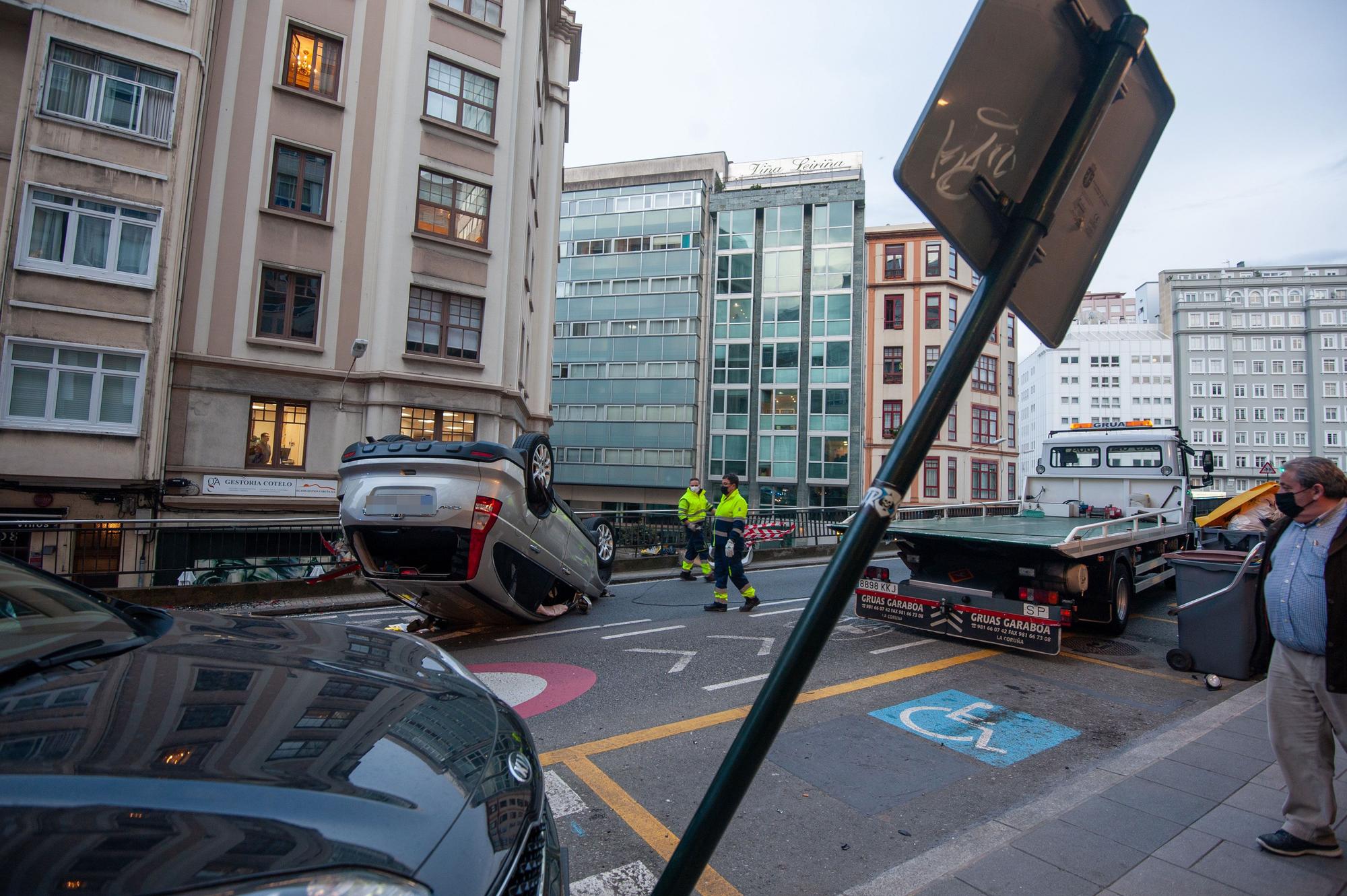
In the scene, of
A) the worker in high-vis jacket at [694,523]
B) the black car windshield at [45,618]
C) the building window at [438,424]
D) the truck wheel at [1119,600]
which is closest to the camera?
the black car windshield at [45,618]

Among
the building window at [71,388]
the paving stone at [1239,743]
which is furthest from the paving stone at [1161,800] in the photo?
the building window at [71,388]

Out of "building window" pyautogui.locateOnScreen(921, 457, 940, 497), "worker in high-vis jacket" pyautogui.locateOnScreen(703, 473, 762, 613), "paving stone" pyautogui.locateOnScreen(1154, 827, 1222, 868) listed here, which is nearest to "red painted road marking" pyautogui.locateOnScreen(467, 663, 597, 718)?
"worker in high-vis jacket" pyautogui.locateOnScreen(703, 473, 762, 613)

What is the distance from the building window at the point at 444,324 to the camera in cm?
1811

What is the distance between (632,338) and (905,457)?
4193 cm

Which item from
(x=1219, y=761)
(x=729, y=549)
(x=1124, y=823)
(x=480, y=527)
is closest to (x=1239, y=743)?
(x=1219, y=761)

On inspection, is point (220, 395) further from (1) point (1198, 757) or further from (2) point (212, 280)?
(1) point (1198, 757)

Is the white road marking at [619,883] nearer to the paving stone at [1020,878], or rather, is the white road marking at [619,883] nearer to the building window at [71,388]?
the paving stone at [1020,878]

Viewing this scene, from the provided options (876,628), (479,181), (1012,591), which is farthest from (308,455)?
(1012,591)

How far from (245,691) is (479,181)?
19.5 metres

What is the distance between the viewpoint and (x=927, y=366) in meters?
41.7

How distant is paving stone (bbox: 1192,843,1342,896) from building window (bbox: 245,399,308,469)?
1819 cm

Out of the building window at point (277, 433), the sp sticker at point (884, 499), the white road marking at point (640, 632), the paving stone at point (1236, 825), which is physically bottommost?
the white road marking at point (640, 632)

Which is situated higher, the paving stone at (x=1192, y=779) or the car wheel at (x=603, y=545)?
the car wheel at (x=603, y=545)

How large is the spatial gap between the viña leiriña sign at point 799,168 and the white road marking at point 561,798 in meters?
45.4
